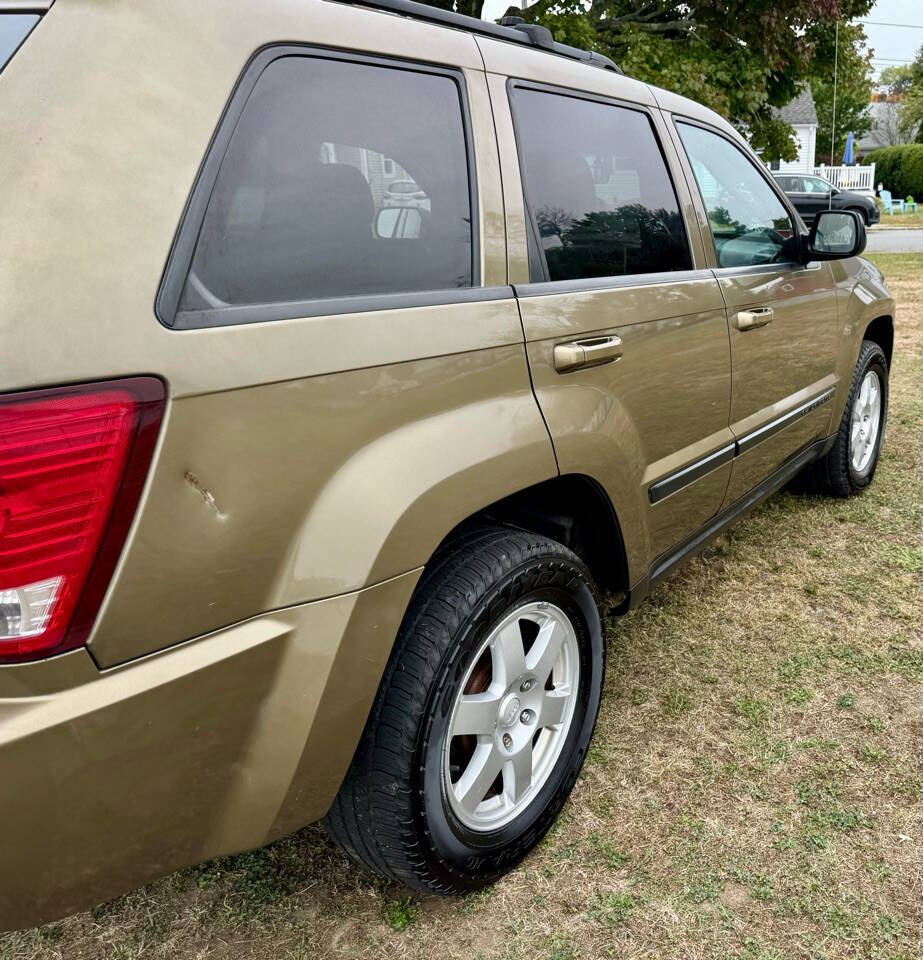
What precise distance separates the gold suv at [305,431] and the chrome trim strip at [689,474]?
0.19ft

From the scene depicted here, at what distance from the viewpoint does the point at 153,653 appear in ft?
4.31

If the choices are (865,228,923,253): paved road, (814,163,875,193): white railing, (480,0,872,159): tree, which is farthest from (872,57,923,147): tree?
(480,0,872,159): tree

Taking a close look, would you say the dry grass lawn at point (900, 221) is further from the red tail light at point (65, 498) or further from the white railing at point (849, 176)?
the red tail light at point (65, 498)

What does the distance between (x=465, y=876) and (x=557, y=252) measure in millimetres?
1479

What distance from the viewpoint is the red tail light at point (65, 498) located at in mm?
1168

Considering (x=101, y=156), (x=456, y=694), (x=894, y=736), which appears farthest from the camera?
(x=894, y=736)

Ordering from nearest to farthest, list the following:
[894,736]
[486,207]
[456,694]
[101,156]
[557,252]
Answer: [101,156]
[456,694]
[486,207]
[557,252]
[894,736]

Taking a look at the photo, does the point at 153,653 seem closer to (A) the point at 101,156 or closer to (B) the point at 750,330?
(A) the point at 101,156

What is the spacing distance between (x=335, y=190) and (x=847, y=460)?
133 inches

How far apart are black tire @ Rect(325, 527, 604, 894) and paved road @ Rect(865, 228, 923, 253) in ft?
51.2

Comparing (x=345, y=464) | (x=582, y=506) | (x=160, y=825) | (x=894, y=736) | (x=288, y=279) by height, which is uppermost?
(x=288, y=279)

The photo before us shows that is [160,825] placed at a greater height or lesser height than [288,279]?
lesser

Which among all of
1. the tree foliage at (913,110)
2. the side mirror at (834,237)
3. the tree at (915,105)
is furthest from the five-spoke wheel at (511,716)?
the tree at (915,105)

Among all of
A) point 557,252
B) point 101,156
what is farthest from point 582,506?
point 101,156
